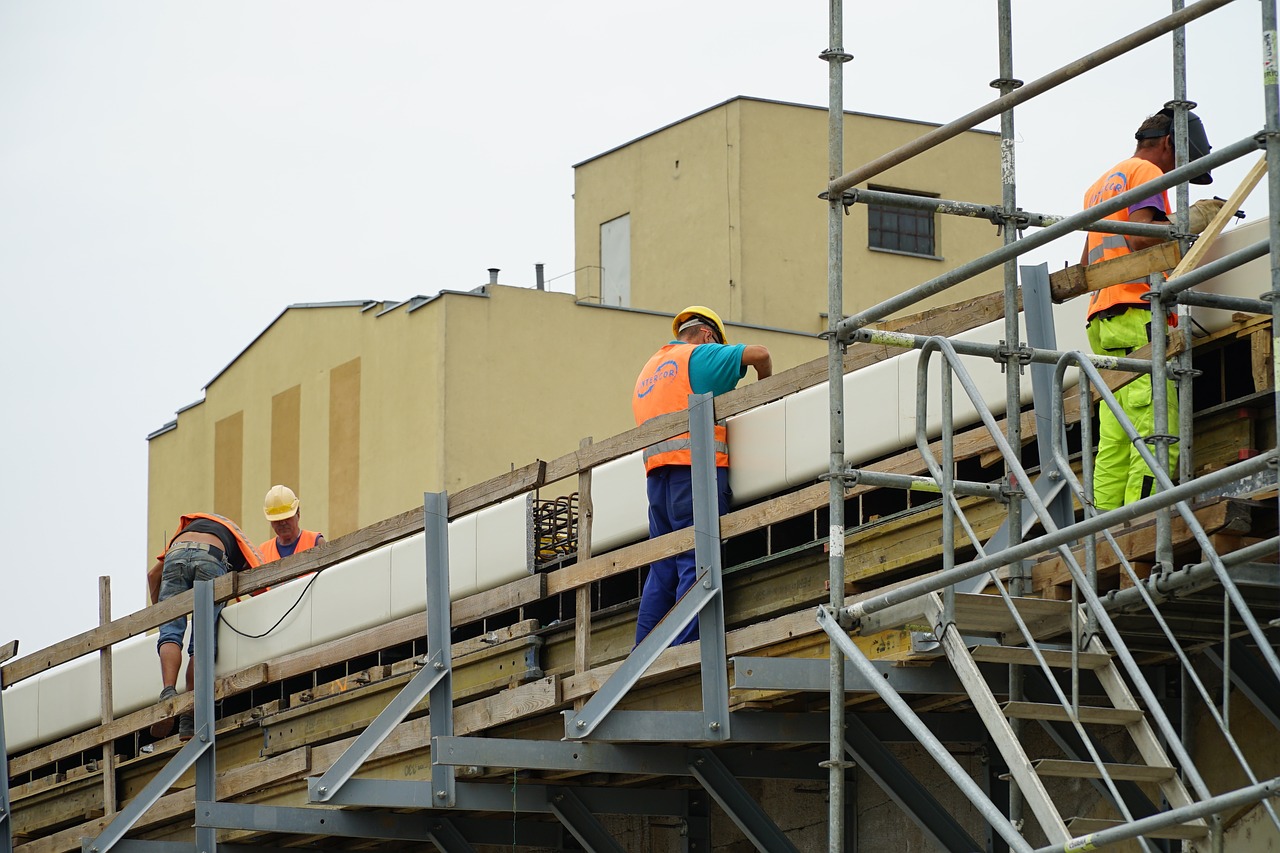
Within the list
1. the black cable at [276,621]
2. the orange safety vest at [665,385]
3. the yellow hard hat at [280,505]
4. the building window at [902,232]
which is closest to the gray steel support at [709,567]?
the orange safety vest at [665,385]

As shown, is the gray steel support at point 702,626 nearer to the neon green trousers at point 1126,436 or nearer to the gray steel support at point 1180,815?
the neon green trousers at point 1126,436

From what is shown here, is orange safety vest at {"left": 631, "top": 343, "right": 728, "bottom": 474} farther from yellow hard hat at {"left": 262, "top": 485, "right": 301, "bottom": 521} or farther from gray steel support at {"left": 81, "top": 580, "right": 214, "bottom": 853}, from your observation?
yellow hard hat at {"left": 262, "top": 485, "right": 301, "bottom": 521}

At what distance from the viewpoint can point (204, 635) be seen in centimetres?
1282

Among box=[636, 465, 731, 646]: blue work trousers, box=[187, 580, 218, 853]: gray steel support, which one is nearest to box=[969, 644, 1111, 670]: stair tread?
box=[636, 465, 731, 646]: blue work trousers

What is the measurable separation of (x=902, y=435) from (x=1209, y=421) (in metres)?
1.39

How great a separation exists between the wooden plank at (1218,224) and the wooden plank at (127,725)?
6.35 meters

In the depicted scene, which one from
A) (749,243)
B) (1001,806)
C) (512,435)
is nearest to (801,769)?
(1001,806)

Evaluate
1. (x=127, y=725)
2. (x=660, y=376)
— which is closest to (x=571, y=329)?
(x=127, y=725)

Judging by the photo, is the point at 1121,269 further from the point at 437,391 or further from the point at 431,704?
the point at 437,391

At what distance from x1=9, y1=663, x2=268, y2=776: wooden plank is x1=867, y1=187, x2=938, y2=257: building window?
16.5 m

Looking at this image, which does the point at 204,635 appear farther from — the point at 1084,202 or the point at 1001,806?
the point at 1084,202

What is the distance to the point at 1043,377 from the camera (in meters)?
8.71

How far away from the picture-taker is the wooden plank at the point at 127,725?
1260 cm

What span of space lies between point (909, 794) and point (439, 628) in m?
2.51
